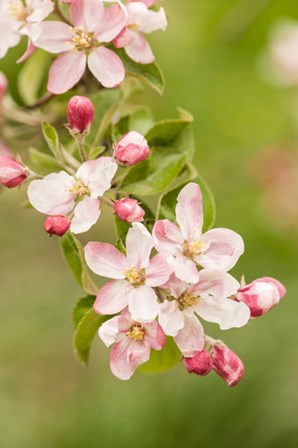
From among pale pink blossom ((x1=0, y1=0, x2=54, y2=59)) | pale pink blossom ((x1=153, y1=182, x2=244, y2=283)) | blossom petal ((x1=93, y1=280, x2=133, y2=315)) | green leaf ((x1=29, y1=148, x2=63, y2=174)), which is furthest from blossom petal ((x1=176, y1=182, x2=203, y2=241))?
pale pink blossom ((x1=0, y1=0, x2=54, y2=59))

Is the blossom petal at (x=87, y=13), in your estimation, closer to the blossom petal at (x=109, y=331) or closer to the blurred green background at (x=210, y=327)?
the blossom petal at (x=109, y=331)

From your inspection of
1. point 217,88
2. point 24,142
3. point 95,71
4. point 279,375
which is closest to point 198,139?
point 217,88

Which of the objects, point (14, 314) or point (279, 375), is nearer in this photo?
point (279, 375)

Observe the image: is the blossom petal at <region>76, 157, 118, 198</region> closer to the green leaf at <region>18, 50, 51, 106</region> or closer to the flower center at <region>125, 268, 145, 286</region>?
the flower center at <region>125, 268, 145, 286</region>

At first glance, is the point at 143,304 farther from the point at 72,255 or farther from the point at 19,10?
the point at 19,10

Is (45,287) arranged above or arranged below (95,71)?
below

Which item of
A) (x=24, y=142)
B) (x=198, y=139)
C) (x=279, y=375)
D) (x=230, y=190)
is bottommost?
(x=279, y=375)

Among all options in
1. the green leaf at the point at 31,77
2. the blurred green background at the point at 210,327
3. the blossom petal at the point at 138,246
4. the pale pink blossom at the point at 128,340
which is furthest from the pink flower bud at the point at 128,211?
the blurred green background at the point at 210,327

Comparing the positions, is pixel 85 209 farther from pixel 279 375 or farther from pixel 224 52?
pixel 279 375
